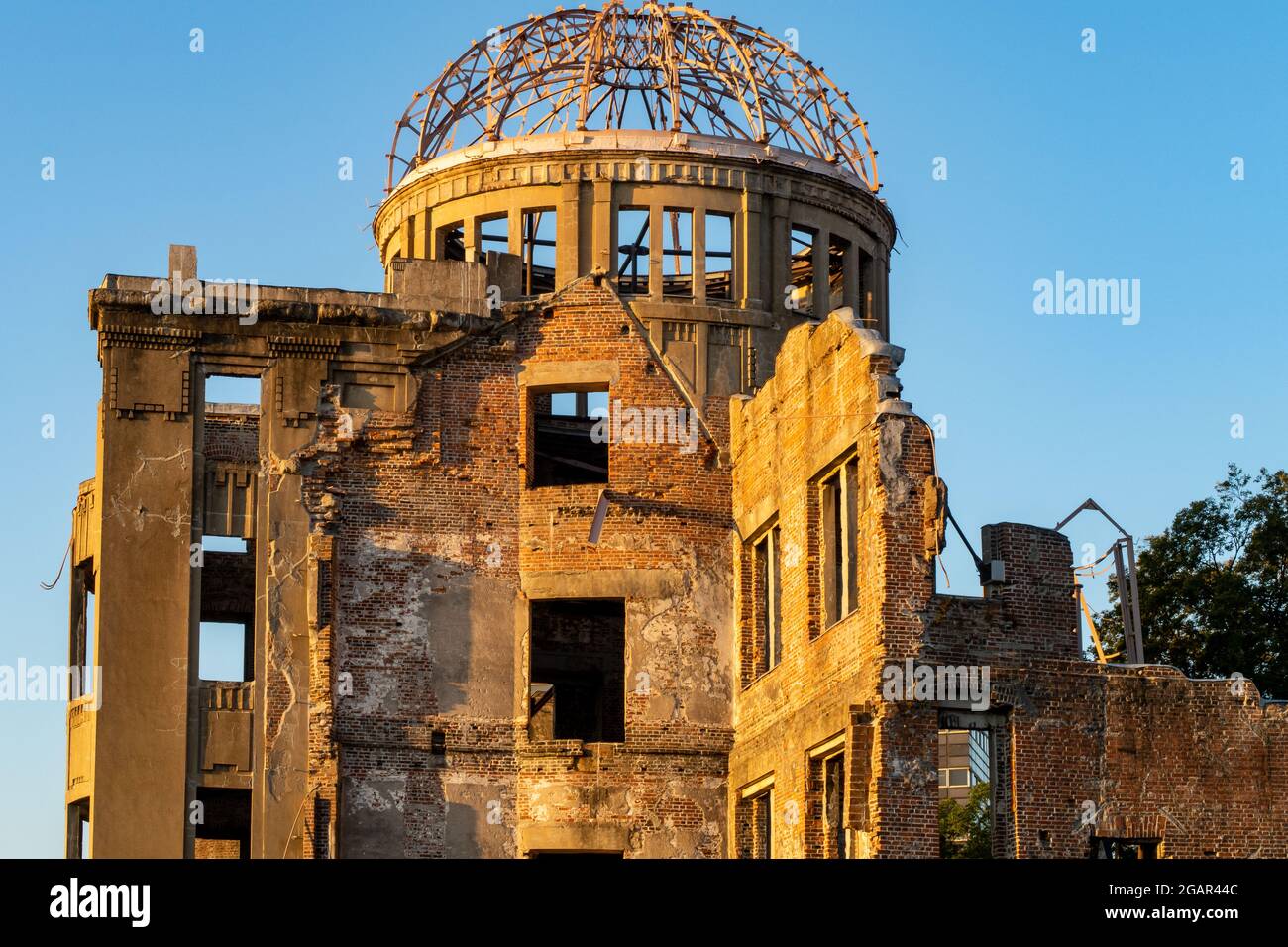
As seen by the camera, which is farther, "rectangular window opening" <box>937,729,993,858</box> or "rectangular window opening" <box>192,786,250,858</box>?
"rectangular window opening" <box>937,729,993,858</box>

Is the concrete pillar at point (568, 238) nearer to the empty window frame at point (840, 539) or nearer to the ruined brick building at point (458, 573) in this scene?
the ruined brick building at point (458, 573)

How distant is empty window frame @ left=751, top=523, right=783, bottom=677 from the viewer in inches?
1107

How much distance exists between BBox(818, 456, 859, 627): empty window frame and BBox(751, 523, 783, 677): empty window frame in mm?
1741

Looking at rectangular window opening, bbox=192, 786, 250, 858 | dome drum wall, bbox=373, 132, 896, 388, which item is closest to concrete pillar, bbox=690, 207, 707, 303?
dome drum wall, bbox=373, 132, 896, 388

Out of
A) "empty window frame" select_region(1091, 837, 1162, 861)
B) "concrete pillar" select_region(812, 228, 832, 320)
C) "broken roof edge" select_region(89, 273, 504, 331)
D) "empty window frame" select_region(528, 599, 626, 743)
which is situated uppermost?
"concrete pillar" select_region(812, 228, 832, 320)

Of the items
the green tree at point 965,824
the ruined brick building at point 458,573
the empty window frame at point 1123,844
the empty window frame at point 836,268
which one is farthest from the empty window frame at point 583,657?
the empty window frame at point 1123,844

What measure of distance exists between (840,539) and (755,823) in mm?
3991

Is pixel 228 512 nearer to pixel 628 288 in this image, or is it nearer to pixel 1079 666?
pixel 628 288

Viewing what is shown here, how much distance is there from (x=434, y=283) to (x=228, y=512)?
386 cm

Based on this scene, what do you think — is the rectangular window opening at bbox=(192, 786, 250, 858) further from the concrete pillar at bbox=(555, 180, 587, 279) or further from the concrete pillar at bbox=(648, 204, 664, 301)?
the concrete pillar at bbox=(648, 204, 664, 301)

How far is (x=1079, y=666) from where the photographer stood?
2441 cm

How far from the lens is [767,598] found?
28.9m

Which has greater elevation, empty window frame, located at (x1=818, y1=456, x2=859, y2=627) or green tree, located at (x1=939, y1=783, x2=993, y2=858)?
empty window frame, located at (x1=818, y1=456, x2=859, y2=627)
